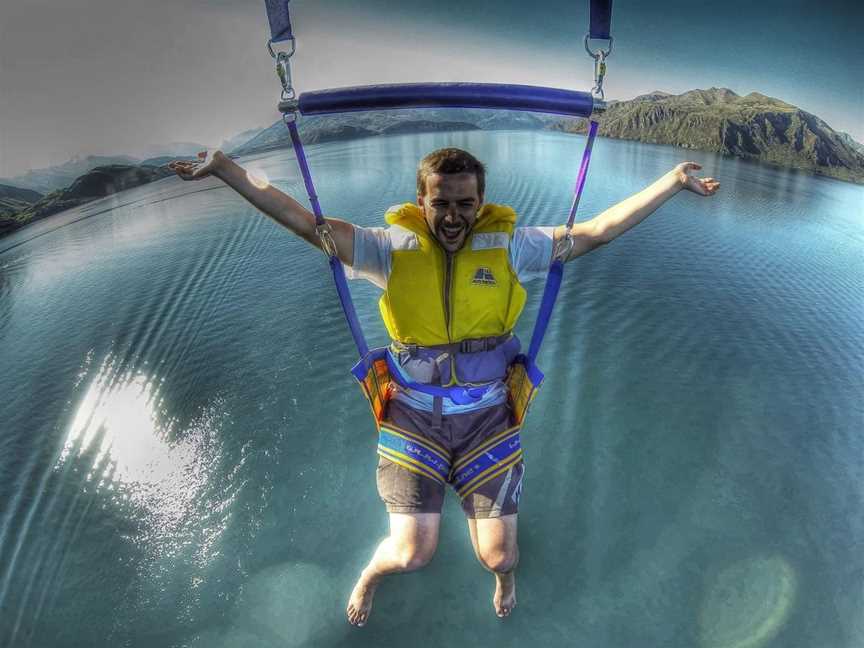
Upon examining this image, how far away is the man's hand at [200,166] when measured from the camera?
2.14m

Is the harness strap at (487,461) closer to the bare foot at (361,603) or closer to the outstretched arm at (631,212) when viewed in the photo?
the bare foot at (361,603)

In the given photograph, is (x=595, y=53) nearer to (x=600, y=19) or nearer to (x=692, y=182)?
(x=600, y=19)

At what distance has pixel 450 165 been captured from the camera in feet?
7.60

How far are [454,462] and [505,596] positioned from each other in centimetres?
92

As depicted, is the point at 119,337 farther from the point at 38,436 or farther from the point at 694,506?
the point at 694,506

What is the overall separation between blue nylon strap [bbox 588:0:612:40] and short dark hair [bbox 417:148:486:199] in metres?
0.81

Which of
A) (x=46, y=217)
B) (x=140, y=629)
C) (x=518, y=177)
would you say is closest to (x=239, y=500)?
(x=140, y=629)

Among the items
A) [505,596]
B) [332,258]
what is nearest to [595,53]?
[332,258]

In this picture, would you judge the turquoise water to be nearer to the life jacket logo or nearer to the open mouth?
the life jacket logo

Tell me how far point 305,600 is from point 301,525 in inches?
21.8

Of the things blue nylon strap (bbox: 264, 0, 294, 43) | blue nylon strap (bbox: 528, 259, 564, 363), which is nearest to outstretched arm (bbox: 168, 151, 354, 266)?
blue nylon strap (bbox: 264, 0, 294, 43)

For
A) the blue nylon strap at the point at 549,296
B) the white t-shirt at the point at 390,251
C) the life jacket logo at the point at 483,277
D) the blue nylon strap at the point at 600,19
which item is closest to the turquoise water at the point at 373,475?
the white t-shirt at the point at 390,251

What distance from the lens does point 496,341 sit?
2.76 metres

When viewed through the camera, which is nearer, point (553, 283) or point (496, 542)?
point (553, 283)
